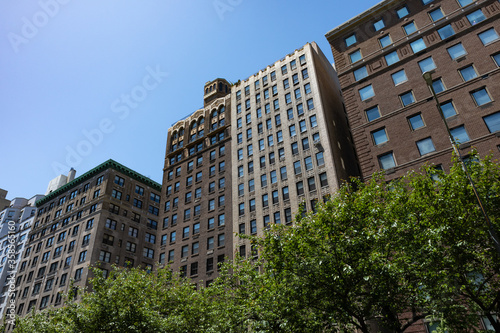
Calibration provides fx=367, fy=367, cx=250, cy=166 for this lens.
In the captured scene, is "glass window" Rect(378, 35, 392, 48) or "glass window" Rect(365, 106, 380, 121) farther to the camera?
"glass window" Rect(378, 35, 392, 48)

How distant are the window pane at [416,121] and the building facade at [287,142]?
10567 mm

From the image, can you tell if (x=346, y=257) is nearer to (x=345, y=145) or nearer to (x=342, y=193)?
(x=342, y=193)

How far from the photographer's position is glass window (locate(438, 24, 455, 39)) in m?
39.3

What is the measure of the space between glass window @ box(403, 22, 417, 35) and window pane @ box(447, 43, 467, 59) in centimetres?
546

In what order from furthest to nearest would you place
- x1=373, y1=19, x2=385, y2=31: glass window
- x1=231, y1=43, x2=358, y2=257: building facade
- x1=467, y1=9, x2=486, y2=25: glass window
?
x1=231, y1=43, x2=358, y2=257: building facade < x1=373, y1=19, x2=385, y2=31: glass window < x1=467, y1=9, x2=486, y2=25: glass window

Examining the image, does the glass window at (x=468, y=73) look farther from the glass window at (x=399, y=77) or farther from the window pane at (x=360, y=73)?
the window pane at (x=360, y=73)

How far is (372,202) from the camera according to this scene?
71.4ft

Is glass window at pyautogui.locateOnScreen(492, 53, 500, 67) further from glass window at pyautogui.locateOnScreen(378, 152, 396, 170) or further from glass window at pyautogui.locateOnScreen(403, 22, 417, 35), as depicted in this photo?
glass window at pyautogui.locateOnScreen(378, 152, 396, 170)

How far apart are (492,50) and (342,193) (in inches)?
984

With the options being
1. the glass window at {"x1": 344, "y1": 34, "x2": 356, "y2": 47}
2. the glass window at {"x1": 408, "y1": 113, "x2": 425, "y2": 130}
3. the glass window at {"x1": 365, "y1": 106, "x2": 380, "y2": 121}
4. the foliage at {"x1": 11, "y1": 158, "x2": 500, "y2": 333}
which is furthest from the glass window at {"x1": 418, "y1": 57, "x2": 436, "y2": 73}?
the foliage at {"x1": 11, "y1": 158, "x2": 500, "y2": 333}

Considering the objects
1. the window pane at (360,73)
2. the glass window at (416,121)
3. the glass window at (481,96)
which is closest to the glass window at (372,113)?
the glass window at (416,121)

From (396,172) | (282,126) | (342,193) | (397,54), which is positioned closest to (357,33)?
(397,54)

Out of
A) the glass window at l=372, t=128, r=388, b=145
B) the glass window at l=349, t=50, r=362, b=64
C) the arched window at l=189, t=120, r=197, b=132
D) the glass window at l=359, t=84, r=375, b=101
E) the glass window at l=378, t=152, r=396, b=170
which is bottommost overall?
the glass window at l=378, t=152, r=396, b=170

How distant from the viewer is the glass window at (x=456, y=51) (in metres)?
37.4
